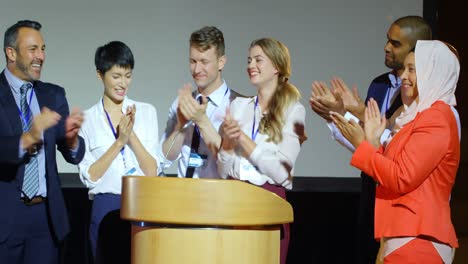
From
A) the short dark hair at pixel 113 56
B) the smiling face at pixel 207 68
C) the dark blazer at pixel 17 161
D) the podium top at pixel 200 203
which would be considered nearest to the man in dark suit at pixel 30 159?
the dark blazer at pixel 17 161

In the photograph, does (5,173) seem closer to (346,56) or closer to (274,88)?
(274,88)

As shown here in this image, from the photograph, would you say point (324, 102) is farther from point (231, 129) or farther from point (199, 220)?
point (199, 220)

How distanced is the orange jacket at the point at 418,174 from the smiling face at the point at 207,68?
1.59 metres

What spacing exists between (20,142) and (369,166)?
194 cm

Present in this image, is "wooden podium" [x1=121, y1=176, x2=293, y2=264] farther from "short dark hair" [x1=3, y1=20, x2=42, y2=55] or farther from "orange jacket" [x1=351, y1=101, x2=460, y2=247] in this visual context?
"short dark hair" [x1=3, y1=20, x2=42, y2=55]

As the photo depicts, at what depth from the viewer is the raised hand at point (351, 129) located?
3.52 m

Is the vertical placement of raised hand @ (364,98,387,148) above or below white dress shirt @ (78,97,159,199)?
above

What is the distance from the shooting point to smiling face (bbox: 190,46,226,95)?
4.73m

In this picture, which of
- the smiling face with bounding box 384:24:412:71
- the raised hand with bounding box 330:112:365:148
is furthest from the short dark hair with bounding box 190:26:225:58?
the raised hand with bounding box 330:112:365:148

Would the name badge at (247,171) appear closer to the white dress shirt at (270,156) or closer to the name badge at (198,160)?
the white dress shirt at (270,156)

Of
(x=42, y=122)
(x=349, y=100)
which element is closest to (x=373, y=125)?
(x=349, y=100)

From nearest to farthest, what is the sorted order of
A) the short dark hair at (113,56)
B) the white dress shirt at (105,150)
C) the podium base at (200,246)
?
the podium base at (200,246) < the white dress shirt at (105,150) < the short dark hair at (113,56)

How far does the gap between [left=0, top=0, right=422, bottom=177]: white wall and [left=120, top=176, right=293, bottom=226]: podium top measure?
1.74 m

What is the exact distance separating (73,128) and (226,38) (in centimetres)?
135
